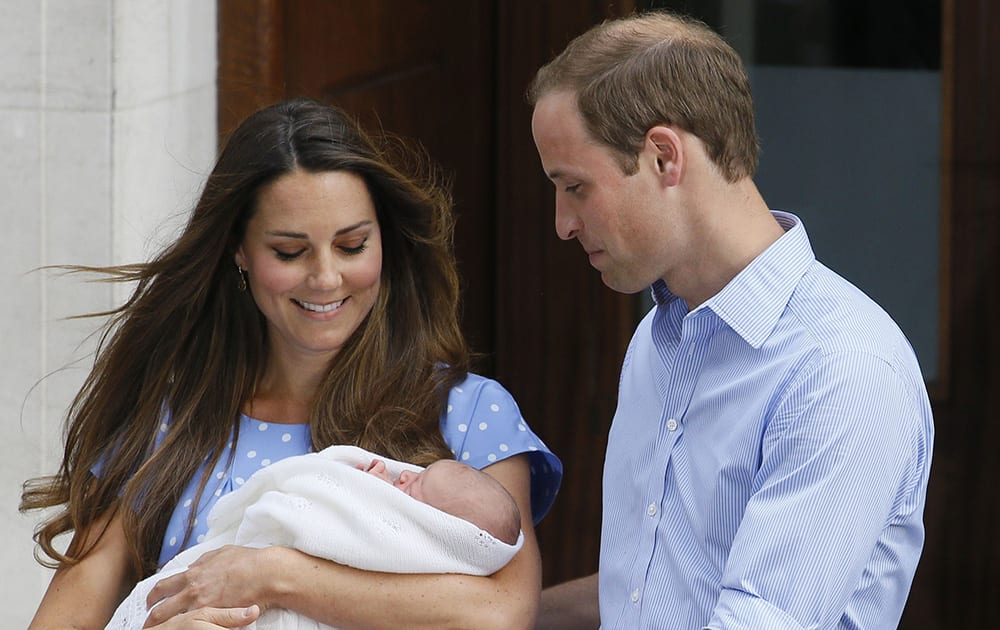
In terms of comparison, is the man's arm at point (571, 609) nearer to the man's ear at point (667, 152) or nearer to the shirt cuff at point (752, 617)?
the shirt cuff at point (752, 617)

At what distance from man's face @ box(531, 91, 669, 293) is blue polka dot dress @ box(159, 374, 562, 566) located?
1.78 ft

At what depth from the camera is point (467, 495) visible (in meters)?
2.09

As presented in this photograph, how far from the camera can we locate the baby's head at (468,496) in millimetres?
2078

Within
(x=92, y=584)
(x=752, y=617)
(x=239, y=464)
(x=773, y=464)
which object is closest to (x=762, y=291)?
(x=773, y=464)

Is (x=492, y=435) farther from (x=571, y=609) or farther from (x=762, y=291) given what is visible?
(x=762, y=291)

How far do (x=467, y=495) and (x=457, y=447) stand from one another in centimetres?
22

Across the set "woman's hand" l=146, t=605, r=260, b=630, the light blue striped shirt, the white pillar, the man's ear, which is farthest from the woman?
the white pillar

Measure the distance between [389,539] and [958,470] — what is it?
5.10 ft

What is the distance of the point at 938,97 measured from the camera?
3107 mm

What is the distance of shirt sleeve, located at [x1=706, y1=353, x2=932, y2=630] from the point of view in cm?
158

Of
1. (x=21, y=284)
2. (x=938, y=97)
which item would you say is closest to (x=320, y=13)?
(x=21, y=284)

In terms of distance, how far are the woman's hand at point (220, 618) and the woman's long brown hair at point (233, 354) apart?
329mm

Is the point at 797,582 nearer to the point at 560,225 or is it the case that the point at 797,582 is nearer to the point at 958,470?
the point at 560,225

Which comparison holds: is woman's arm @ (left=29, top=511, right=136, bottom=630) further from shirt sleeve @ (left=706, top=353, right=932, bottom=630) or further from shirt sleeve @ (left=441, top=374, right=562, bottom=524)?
shirt sleeve @ (left=706, top=353, right=932, bottom=630)
